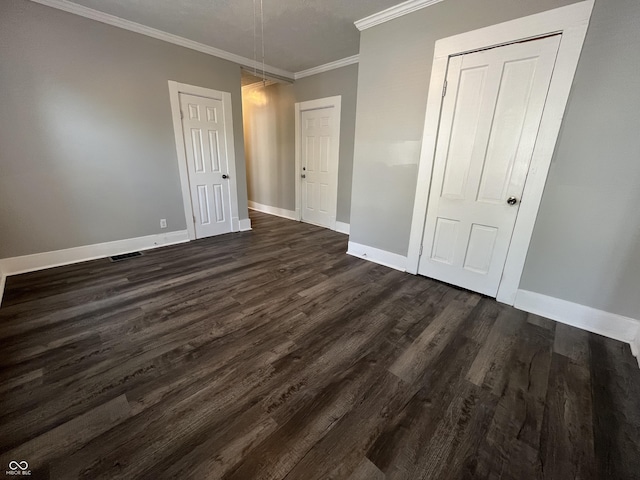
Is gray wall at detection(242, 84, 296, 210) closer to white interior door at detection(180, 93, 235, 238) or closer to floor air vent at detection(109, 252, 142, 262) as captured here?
white interior door at detection(180, 93, 235, 238)

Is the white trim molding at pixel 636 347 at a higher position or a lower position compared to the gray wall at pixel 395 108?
lower

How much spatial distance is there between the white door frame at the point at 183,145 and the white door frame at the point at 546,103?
9.86 ft

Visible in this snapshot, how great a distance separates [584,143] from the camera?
1.88m

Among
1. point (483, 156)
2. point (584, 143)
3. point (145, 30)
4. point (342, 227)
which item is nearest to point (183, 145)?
point (145, 30)

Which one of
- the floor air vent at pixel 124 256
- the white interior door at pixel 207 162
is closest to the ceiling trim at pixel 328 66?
the white interior door at pixel 207 162

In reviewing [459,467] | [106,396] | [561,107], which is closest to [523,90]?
[561,107]

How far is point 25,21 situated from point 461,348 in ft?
16.0

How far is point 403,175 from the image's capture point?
2.85 metres

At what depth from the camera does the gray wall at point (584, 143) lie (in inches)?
68.2

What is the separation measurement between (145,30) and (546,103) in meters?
4.30

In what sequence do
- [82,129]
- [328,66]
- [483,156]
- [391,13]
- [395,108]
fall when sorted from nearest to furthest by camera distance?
[483,156] → [391,13] → [395,108] → [82,129] → [328,66]

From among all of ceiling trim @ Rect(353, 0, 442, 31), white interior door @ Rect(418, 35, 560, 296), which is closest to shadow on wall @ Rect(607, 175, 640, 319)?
white interior door @ Rect(418, 35, 560, 296)

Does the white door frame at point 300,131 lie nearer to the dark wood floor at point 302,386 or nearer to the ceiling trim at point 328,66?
the ceiling trim at point 328,66

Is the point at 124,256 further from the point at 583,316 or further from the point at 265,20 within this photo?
the point at 583,316
